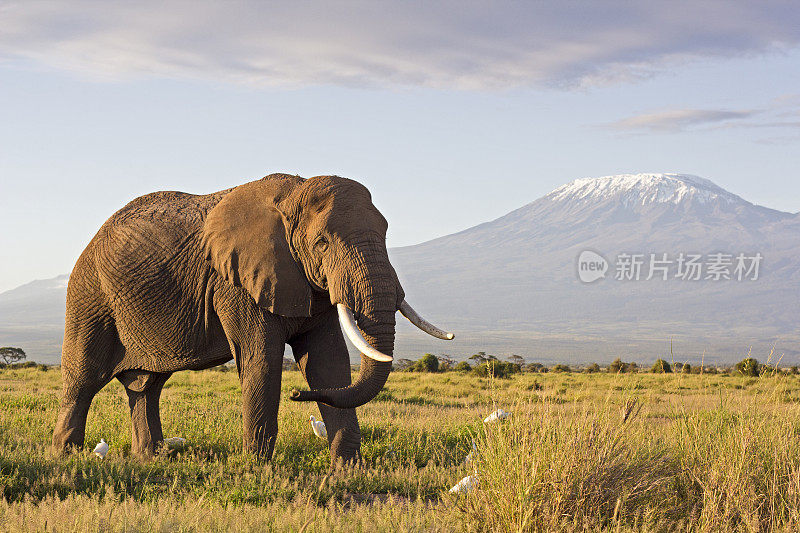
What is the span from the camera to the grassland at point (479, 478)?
6535 millimetres

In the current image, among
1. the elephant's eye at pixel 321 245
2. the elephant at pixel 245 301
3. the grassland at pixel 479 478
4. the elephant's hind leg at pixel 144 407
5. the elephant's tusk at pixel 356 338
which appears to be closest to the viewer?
the grassland at pixel 479 478

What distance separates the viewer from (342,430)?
9633 mm

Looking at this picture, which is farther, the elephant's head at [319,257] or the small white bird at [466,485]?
the elephant's head at [319,257]

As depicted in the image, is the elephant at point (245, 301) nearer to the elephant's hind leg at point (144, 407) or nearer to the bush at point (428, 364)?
the elephant's hind leg at point (144, 407)

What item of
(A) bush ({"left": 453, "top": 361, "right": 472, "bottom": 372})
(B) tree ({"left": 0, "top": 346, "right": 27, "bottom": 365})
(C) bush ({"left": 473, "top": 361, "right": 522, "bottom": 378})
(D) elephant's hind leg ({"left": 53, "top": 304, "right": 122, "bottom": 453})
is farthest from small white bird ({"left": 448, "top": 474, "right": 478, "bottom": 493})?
(B) tree ({"left": 0, "top": 346, "right": 27, "bottom": 365})

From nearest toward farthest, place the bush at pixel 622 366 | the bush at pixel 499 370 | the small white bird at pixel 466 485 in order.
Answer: the small white bird at pixel 466 485 → the bush at pixel 622 366 → the bush at pixel 499 370

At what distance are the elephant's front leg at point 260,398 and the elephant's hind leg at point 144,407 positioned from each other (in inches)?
80.0

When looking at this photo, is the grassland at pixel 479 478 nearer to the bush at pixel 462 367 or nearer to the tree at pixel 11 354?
the bush at pixel 462 367

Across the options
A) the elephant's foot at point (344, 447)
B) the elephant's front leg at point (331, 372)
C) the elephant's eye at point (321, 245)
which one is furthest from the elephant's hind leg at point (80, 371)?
the elephant's eye at point (321, 245)

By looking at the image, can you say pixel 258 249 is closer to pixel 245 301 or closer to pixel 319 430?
pixel 245 301

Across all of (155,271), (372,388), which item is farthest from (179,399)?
(372,388)

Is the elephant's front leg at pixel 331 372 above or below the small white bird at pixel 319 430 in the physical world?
above

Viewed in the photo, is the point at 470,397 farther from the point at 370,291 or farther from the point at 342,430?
the point at 370,291

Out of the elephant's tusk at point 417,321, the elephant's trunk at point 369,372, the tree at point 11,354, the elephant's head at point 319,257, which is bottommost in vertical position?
the tree at point 11,354
